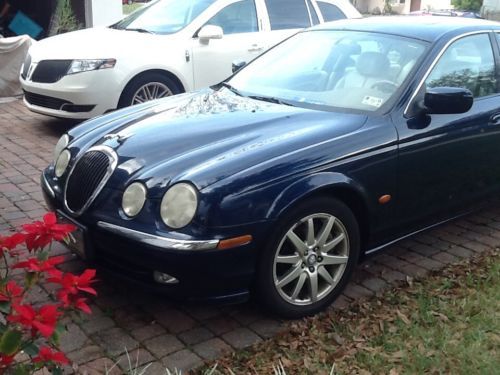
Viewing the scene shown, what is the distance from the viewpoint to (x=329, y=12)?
8438 millimetres

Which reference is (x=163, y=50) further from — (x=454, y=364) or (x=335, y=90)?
(x=454, y=364)

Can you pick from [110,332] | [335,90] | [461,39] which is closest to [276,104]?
[335,90]

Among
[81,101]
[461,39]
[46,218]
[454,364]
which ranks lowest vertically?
[454,364]

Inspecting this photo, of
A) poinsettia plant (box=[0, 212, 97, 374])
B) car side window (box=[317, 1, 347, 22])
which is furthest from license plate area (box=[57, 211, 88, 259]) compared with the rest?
car side window (box=[317, 1, 347, 22])

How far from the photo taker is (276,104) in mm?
4172

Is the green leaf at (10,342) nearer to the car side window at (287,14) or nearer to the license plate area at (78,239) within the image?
A: the license plate area at (78,239)

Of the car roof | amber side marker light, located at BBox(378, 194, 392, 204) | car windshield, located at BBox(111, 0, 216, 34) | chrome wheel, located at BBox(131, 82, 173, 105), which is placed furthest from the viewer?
car windshield, located at BBox(111, 0, 216, 34)

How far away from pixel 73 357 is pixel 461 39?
3.28 meters

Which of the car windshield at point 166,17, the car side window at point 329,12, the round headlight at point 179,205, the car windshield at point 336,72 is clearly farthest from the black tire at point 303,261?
the car side window at point 329,12

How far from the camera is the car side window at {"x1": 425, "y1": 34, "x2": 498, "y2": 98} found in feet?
13.9

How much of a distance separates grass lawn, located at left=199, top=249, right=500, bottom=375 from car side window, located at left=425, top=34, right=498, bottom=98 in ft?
4.50

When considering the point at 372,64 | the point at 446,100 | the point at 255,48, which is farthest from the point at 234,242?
the point at 255,48

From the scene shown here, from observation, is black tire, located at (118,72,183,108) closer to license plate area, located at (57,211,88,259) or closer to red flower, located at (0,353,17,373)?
license plate area, located at (57,211,88,259)

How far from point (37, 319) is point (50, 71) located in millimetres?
5534
